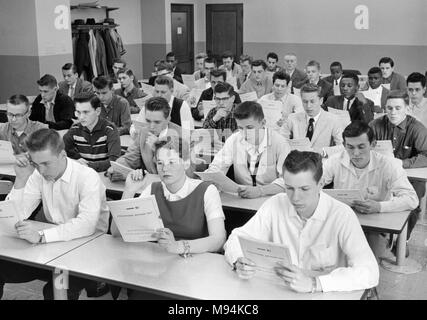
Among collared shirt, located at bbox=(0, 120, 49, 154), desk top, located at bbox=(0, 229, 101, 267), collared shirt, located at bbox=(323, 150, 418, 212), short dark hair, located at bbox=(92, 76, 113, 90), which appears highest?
short dark hair, located at bbox=(92, 76, 113, 90)

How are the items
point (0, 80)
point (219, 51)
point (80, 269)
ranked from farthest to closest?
point (219, 51) < point (0, 80) < point (80, 269)

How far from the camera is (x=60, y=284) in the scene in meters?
2.60

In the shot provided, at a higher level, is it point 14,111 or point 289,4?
point 289,4

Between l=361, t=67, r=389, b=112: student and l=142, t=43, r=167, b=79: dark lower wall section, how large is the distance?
611 centimetres

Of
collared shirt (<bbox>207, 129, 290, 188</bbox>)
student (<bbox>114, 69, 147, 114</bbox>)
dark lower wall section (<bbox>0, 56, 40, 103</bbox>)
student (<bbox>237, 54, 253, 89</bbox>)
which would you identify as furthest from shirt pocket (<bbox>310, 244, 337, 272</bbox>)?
student (<bbox>237, 54, 253, 89</bbox>)

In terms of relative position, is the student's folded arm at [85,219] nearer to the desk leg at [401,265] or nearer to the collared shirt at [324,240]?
the collared shirt at [324,240]

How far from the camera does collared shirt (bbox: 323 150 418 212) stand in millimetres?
3277

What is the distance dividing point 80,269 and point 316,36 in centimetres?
1091

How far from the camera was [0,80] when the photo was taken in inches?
376

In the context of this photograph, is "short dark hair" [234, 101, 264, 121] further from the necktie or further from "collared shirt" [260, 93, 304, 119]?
"collared shirt" [260, 93, 304, 119]

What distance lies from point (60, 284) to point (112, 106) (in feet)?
12.8

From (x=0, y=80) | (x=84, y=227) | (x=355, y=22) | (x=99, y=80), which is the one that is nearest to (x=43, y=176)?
(x=84, y=227)

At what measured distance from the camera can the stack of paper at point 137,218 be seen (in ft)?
8.14
